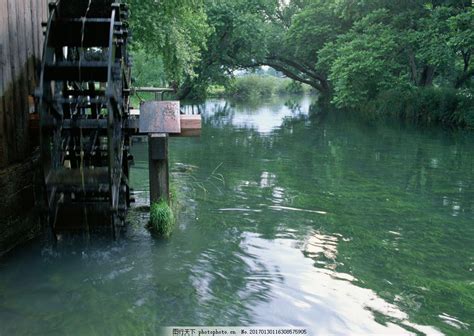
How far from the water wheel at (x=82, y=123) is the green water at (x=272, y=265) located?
533mm

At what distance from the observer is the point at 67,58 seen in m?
7.51

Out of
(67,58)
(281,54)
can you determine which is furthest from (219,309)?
(281,54)

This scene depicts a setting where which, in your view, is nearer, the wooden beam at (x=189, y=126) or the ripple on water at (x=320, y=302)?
the ripple on water at (x=320, y=302)

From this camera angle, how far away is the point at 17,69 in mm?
6262

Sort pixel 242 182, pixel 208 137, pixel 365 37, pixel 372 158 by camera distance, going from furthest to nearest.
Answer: pixel 365 37
pixel 208 137
pixel 372 158
pixel 242 182

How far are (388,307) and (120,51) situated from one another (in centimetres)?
468

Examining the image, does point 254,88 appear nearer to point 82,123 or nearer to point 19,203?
point 82,123

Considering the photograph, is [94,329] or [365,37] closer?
[94,329]

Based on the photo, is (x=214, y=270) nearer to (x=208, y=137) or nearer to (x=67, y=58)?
(x=67, y=58)

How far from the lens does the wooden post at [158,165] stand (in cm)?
664

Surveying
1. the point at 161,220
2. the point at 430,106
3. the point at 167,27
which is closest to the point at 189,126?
the point at 161,220

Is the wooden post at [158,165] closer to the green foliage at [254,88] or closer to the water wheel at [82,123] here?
the water wheel at [82,123]

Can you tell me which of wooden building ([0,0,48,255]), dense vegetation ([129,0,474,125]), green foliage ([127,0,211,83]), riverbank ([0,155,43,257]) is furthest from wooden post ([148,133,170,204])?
dense vegetation ([129,0,474,125])

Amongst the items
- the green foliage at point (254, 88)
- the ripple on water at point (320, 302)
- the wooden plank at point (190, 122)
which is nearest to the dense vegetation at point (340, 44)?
the wooden plank at point (190, 122)
